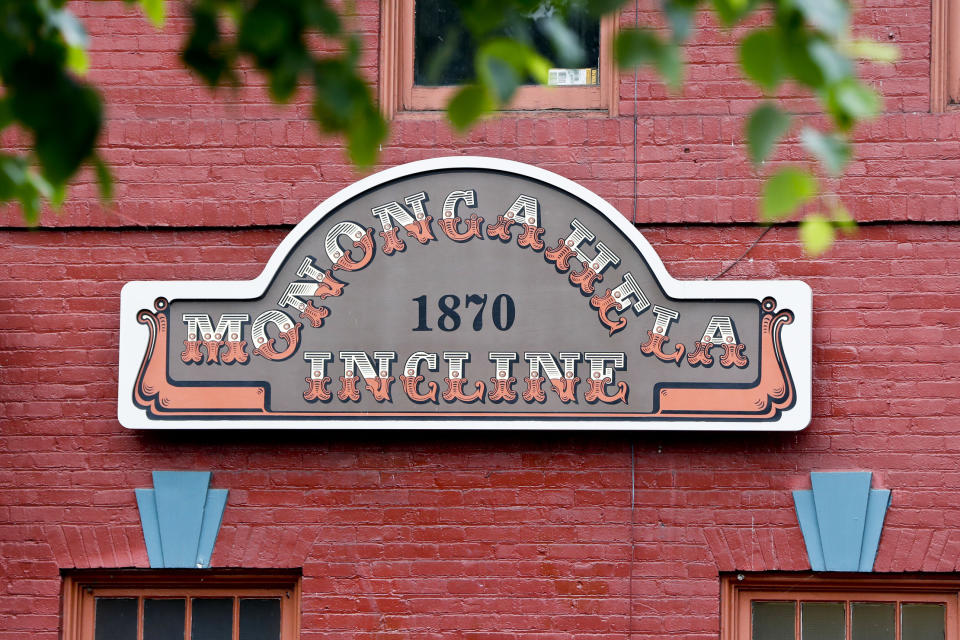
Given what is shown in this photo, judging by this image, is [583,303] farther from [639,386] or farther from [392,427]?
[392,427]

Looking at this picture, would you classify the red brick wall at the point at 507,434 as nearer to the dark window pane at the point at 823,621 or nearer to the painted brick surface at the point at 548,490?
the painted brick surface at the point at 548,490

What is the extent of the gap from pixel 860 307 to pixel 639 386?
1.08 meters

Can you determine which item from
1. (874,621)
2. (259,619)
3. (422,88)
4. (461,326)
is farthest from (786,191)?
(259,619)

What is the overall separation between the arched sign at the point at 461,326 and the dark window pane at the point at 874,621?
1.06m

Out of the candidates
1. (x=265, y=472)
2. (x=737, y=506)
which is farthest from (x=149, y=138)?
(x=737, y=506)

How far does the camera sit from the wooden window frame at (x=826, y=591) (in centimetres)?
595

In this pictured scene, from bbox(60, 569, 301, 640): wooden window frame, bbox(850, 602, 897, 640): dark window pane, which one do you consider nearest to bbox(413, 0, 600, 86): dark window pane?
bbox(60, 569, 301, 640): wooden window frame

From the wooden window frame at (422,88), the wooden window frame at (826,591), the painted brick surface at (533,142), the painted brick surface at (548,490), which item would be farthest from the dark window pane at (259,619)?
the wooden window frame at (422,88)

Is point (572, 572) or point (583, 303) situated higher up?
point (583, 303)

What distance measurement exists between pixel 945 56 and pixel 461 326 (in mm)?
2584

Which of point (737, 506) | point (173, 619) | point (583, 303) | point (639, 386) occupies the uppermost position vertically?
point (583, 303)

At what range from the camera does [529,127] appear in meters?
6.27

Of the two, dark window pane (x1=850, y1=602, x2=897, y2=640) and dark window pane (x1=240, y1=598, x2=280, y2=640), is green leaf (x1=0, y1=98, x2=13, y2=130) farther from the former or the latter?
dark window pane (x1=850, y1=602, x2=897, y2=640)

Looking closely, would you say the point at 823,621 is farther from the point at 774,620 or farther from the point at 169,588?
the point at 169,588
